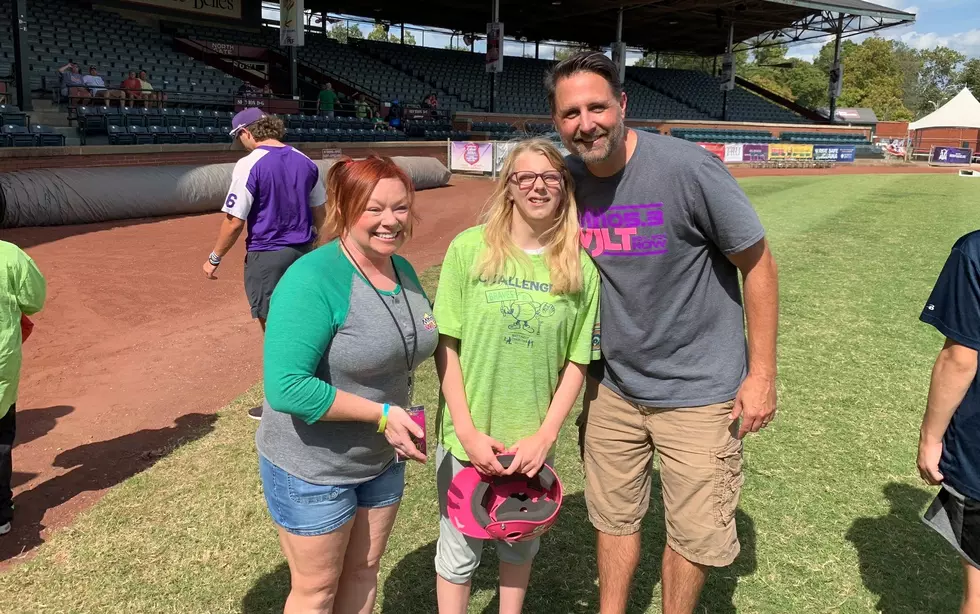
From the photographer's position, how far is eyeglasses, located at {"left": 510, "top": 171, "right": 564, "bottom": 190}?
2.17m

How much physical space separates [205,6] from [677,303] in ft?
93.4

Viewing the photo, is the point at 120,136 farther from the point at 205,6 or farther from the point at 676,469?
the point at 676,469

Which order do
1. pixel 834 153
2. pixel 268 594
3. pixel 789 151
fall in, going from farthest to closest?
pixel 834 153, pixel 789 151, pixel 268 594

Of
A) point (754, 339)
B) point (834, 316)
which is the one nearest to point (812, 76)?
point (834, 316)

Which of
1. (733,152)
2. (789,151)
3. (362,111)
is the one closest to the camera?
(362,111)

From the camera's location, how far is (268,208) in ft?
15.1

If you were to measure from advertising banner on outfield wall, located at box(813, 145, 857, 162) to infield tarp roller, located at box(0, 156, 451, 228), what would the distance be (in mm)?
30557

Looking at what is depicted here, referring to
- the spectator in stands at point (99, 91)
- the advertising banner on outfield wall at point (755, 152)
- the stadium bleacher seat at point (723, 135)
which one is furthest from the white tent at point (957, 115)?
the spectator in stands at point (99, 91)

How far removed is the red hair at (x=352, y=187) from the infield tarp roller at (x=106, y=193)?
404 inches

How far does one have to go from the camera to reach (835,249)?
11320mm

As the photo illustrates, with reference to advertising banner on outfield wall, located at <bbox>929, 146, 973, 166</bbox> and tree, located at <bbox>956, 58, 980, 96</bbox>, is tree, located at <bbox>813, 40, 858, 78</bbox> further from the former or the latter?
advertising banner on outfield wall, located at <bbox>929, 146, 973, 166</bbox>

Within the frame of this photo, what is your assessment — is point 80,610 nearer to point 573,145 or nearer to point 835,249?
point 573,145

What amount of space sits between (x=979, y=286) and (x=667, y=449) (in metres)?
1.12

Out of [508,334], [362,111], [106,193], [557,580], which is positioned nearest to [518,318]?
[508,334]
